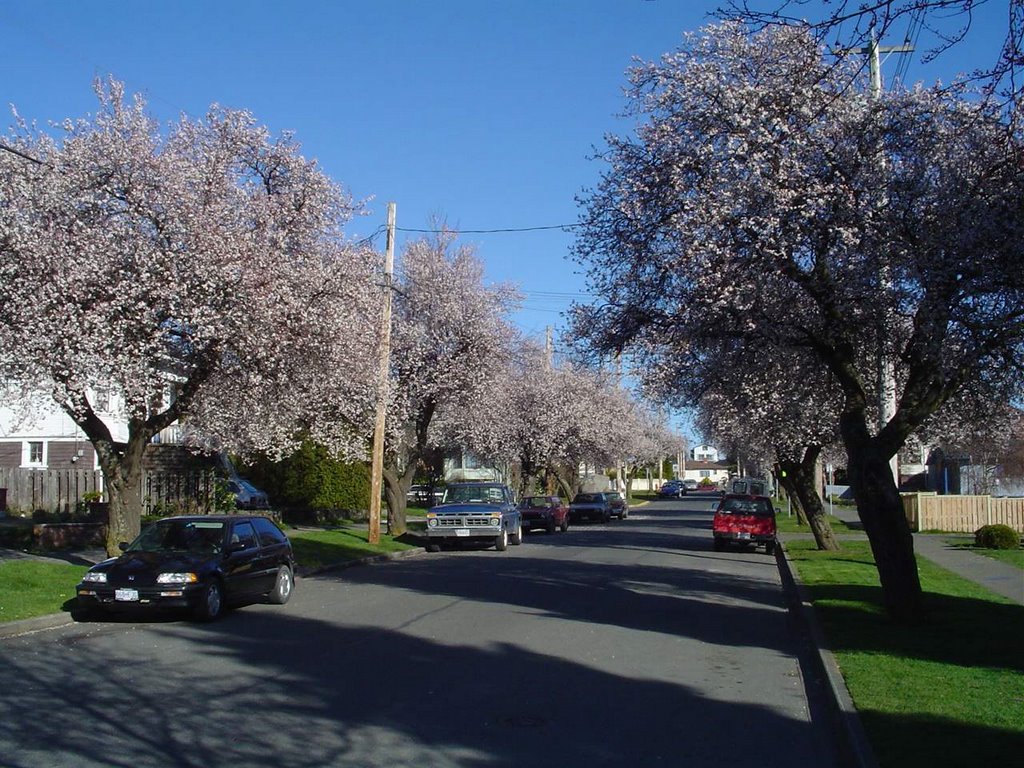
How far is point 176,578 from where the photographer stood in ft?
45.0

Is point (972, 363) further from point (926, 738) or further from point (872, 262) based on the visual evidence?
point (926, 738)

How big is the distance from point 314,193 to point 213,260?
11.2ft

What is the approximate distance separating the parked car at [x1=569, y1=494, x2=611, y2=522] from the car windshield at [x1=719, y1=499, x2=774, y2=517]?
67.5ft

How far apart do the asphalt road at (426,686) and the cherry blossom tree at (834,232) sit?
3.76 metres

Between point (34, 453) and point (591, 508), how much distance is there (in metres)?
25.1

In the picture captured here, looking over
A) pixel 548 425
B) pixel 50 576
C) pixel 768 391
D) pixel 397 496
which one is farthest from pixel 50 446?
pixel 768 391

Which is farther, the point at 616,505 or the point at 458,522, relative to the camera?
the point at 616,505

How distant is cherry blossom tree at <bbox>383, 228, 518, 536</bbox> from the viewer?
30.5 metres

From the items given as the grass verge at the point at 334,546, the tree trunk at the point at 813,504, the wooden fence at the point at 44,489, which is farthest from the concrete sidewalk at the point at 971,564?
the wooden fence at the point at 44,489

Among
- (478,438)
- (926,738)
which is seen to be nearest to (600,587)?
(926,738)

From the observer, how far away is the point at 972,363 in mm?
11961

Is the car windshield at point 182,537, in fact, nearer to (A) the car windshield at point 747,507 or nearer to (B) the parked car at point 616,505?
(A) the car windshield at point 747,507

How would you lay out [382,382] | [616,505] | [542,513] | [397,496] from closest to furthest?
[382,382] < [397,496] < [542,513] < [616,505]

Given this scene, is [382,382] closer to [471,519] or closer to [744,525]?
[471,519]
